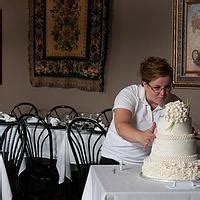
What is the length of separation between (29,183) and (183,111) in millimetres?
2182

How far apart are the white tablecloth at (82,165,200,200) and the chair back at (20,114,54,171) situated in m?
1.77

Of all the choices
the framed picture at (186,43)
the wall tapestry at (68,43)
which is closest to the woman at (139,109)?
the framed picture at (186,43)

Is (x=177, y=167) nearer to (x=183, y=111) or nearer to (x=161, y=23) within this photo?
(x=183, y=111)

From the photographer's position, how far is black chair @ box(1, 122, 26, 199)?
3.81 m

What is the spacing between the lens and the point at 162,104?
2854mm

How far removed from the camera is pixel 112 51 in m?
5.73

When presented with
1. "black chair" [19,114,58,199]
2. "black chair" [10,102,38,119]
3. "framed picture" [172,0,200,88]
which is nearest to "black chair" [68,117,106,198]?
"black chair" [19,114,58,199]

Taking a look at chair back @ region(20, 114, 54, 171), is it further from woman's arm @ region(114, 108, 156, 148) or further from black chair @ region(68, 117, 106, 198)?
woman's arm @ region(114, 108, 156, 148)

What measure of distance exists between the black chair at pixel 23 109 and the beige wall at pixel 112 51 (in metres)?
0.09

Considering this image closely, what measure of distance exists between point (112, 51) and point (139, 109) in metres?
2.95

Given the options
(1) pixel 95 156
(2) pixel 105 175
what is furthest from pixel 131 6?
(2) pixel 105 175

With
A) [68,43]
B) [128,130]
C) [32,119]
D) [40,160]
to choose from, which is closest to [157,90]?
[128,130]

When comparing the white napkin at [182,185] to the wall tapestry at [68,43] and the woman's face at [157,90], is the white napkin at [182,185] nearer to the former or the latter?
the woman's face at [157,90]

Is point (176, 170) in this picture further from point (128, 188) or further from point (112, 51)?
point (112, 51)
